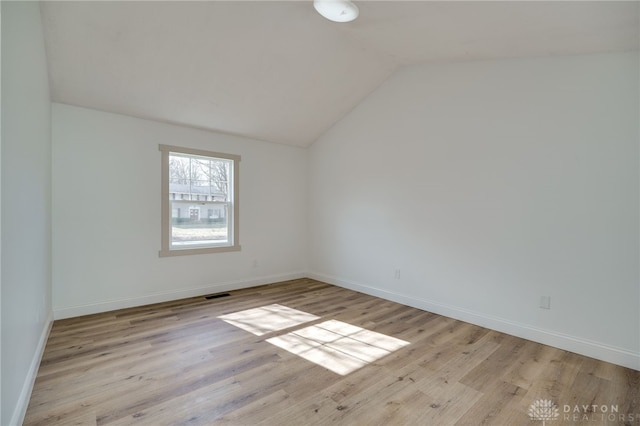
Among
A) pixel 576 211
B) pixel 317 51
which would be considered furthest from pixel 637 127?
pixel 317 51

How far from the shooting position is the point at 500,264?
3156 mm

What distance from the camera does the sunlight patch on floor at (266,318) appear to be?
316 cm

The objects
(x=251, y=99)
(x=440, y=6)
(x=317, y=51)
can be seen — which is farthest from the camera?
(x=251, y=99)

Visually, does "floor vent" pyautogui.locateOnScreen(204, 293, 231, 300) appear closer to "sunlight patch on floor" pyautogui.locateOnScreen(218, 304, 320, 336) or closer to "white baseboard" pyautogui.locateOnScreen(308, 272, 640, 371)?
"sunlight patch on floor" pyautogui.locateOnScreen(218, 304, 320, 336)

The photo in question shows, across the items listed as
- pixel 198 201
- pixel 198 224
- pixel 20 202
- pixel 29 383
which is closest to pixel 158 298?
pixel 198 224

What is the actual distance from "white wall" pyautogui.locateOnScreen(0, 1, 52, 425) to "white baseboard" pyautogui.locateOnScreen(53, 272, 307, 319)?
42.1 inches

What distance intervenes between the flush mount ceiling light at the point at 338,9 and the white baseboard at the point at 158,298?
3.67 metres

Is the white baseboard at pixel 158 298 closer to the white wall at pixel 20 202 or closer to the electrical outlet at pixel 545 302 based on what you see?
the white wall at pixel 20 202

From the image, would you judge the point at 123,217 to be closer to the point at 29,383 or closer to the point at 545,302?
the point at 29,383

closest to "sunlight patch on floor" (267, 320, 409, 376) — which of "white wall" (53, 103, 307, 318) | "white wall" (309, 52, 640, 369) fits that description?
"white wall" (309, 52, 640, 369)

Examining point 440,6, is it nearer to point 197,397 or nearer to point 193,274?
point 197,397

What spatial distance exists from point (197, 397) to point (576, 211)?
3.37 meters

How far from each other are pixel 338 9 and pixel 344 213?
285 cm

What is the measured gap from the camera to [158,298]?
3936mm
